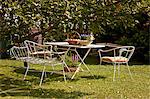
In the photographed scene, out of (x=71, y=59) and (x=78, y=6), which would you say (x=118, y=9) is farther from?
(x=71, y=59)

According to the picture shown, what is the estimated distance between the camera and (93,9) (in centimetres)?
540

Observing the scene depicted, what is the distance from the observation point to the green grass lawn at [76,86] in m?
5.57

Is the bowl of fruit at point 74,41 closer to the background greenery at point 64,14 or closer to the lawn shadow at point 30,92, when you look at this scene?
the background greenery at point 64,14

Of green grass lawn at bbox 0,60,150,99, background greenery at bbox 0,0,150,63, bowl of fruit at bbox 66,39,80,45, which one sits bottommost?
green grass lawn at bbox 0,60,150,99

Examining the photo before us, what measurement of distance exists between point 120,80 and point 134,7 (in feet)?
7.01

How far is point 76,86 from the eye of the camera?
20.9ft

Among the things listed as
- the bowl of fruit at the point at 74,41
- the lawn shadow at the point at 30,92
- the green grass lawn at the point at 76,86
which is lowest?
the green grass lawn at the point at 76,86

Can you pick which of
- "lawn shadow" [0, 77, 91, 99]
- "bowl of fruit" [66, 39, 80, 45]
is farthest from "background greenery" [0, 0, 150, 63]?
"lawn shadow" [0, 77, 91, 99]

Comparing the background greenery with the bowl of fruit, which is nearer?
the background greenery

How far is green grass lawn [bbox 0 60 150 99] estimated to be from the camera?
5566 mm

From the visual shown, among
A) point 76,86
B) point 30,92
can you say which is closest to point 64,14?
point 30,92

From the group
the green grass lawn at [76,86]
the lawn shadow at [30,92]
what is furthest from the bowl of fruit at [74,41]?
the lawn shadow at [30,92]

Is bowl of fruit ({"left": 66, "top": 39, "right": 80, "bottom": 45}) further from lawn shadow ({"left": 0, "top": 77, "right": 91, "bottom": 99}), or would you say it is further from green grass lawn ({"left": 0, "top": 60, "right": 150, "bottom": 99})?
lawn shadow ({"left": 0, "top": 77, "right": 91, "bottom": 99})

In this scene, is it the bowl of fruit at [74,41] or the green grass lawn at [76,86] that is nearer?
the green grass lawn at [76,86]
